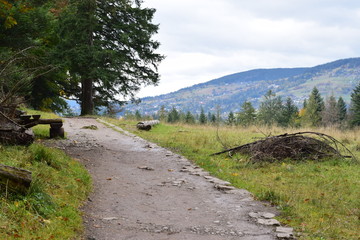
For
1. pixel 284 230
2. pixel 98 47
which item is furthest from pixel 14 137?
pixel 98 47

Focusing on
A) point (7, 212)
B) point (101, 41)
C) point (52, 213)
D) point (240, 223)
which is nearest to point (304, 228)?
point (240, 223)

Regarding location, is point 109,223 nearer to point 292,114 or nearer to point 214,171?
point 214,171

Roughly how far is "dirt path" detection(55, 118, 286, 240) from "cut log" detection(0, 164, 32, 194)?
1.14m

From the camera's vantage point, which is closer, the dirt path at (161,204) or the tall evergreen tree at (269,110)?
the dirt path at (161,204)

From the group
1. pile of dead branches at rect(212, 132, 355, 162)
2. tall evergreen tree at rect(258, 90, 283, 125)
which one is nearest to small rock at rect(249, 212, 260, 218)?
pile of dead branches at rect(212, 132, 355, 162)

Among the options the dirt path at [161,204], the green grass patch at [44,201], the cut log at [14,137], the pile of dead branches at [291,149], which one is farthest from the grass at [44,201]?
the pile of dead branches at [291,149]

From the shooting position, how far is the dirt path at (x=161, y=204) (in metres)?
5.36

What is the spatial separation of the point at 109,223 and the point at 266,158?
666cm

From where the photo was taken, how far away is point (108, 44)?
27109 millimetres

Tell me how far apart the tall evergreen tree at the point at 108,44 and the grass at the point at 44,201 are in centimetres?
1685

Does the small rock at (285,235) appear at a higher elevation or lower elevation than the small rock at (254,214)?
higher

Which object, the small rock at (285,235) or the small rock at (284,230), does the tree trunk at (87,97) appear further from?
the small rock at (285,235)

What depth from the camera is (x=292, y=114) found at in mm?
86312

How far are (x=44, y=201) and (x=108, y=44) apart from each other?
23.1 meters
